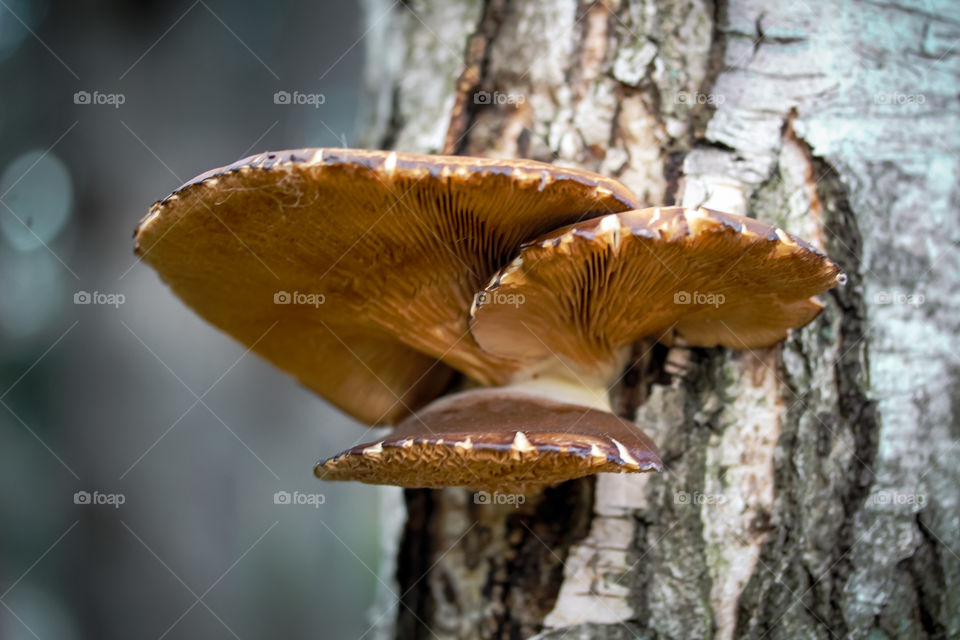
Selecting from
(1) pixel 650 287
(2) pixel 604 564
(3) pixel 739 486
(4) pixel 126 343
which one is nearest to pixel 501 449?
(1) pixel 650 287

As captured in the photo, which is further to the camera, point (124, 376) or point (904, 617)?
point (124, 376)

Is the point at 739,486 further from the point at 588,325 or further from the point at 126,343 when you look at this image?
the point at 126,343

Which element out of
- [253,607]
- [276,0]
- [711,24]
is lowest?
[253,607]

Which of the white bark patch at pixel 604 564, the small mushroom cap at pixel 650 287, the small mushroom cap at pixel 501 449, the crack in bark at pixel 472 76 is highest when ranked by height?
the crack in bark at pixel 472 76

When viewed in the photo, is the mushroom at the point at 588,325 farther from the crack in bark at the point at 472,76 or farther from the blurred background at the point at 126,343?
the blurred background at the point at 126,343

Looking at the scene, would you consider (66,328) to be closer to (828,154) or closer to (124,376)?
(124,376)

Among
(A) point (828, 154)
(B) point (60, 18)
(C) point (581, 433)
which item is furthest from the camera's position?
(B) point (60, 18)

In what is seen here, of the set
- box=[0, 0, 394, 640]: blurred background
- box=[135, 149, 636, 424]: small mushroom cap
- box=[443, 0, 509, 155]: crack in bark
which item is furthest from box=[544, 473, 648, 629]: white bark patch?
box=[0, 0, 394, 640]: blurred background

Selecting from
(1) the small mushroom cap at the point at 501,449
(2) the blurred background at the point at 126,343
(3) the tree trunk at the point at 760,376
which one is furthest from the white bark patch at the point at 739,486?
(2) the blurred background at the point at 126,343

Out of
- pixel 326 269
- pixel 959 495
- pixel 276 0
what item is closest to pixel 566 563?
pixel 326 269
